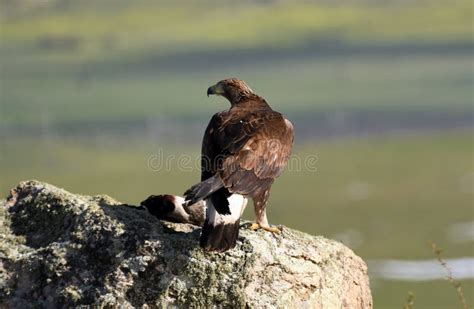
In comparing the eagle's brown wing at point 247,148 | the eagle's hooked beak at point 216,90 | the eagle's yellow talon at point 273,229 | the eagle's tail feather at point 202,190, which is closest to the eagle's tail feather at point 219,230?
the eagle's tail feather at point 202,190

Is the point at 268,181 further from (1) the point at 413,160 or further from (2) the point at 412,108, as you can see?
(2) the point at 412,108

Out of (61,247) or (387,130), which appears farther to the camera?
(387,130)

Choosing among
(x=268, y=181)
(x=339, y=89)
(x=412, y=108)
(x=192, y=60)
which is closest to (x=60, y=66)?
(x=192, y=60)

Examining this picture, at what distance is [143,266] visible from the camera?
9.86 metres

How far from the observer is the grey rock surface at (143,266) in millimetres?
9781

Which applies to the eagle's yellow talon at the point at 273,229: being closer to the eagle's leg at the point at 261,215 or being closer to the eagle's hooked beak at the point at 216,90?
the eagle's leg at the point at 261,215

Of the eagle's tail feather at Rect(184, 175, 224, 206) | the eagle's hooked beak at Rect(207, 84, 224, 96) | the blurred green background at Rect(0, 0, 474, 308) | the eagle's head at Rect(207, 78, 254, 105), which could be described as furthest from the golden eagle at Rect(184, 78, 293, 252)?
the blurred green background at Rect(0, 0, 474, 308)

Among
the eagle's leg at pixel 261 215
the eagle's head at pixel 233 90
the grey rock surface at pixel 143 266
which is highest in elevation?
the eagle's head at pixel 233 90

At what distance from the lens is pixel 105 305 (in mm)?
9688

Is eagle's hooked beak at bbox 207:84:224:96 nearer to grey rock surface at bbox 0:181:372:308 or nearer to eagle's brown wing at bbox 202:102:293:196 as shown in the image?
eagle's brown wing at bbox 202:102:293:196

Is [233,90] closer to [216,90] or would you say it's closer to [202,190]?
[216,90]

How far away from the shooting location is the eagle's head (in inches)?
569

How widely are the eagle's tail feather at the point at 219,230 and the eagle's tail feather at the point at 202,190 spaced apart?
0.55ft

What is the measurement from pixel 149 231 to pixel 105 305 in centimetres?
92
